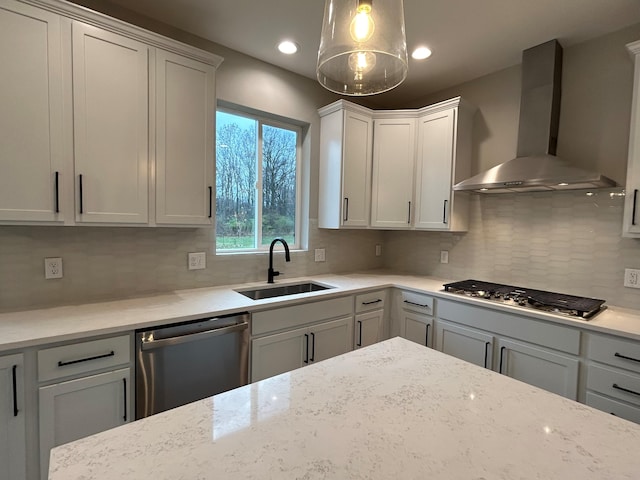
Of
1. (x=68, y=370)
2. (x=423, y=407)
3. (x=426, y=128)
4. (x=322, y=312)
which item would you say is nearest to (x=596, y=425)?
(x=423, y=407)

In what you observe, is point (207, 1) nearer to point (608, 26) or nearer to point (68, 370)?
point (68, 370)

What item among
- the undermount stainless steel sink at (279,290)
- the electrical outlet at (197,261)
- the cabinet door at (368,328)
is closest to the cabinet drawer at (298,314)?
the cabinet door at (368,328)

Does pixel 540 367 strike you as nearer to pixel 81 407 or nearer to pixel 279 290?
pixel 279 290

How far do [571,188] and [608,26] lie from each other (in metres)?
1.05

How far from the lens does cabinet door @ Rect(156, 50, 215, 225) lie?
6.20 feet

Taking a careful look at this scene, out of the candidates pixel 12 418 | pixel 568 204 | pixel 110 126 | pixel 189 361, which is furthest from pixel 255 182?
pixel 568 204

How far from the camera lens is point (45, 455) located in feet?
4.52

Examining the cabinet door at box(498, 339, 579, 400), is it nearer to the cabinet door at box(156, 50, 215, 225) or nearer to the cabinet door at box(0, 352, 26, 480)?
the cabinet door at box(156, 50, 215, 225)

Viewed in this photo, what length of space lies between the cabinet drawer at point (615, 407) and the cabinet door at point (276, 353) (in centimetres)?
169

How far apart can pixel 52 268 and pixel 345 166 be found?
2170mm

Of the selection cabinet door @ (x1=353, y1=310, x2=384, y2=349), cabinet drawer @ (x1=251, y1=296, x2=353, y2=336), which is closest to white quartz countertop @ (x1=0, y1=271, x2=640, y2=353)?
cabinet drawer @ (x1=251, y1=296, x2=353, y2=336)

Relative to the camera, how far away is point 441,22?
2.05 metres

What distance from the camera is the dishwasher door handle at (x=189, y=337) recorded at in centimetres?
158

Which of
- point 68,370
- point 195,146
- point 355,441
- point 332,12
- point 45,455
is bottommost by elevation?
point 45,455
